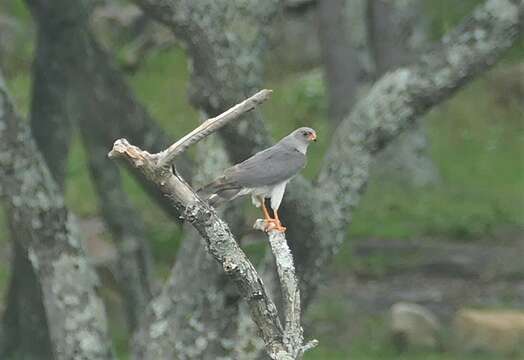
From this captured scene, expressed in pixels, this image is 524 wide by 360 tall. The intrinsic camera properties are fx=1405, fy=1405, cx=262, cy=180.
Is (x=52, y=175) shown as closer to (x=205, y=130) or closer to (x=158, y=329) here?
(x=158, y=329)

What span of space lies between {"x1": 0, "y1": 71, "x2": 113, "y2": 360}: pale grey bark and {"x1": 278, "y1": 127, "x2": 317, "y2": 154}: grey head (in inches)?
84.0

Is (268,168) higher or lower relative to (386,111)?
lower

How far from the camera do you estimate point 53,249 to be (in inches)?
373

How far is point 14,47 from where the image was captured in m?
28.1

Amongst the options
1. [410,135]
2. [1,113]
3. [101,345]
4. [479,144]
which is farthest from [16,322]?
[479,144]

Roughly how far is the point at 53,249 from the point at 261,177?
2612mm

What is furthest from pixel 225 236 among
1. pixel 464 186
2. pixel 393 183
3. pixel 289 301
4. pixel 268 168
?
pixel 464 186

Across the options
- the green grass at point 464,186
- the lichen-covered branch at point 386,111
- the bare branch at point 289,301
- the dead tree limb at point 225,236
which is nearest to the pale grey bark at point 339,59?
the green grass at point 464,186

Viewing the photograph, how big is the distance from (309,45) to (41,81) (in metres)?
15.5

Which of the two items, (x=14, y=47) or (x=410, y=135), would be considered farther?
(x=14, y=47)

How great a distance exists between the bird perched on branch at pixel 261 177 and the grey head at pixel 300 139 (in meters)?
0.01

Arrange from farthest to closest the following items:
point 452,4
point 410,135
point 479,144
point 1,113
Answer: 1. point 479,144
2. point 410,135
3. point 452,4
4. point 1,113

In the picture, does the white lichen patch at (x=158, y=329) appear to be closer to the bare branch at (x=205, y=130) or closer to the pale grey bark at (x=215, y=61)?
the pale grey bark at (x=215, y=61)

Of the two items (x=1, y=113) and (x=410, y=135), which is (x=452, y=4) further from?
(x=1, y=113)
